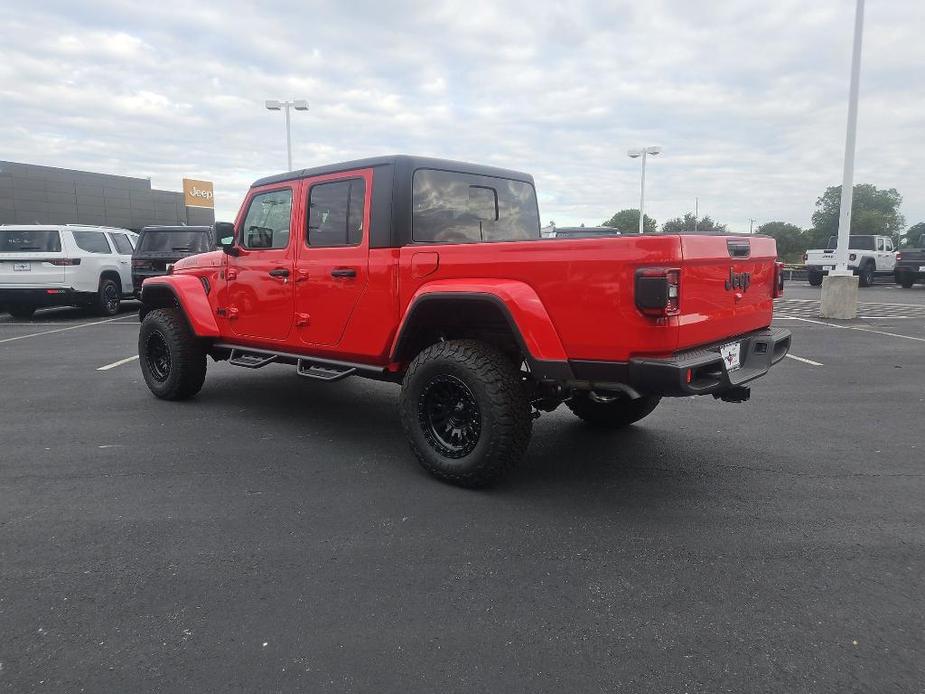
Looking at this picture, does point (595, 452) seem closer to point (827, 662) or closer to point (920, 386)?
point (827, 662)

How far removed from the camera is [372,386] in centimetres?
681

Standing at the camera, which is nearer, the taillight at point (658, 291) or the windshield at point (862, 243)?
the taillight at point (658, 291)

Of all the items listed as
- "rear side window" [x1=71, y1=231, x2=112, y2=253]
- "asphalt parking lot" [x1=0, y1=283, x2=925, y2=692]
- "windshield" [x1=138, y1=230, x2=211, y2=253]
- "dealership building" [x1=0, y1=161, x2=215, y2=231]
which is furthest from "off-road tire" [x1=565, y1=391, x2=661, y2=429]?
"dealership building" [x1=0, y1=161, x2=215, y2=231]

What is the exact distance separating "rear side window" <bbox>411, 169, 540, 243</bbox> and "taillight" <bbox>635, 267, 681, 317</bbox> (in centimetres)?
146

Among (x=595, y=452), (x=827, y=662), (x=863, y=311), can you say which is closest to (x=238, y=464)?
(x=595, y=452)

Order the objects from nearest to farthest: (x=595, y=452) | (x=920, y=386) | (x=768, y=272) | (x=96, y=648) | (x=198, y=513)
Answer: (x=96, y=648)
(x=198, y=513)
(x=768, y=272)
(x=595, y=452)
(x=920, y=386)

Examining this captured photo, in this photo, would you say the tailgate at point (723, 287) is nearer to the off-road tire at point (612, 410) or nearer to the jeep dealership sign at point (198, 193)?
the off-road tire at point (612, 410)

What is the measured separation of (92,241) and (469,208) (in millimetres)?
11524

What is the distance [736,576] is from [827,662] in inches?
23.5

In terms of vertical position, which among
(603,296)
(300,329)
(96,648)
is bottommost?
(96,648)

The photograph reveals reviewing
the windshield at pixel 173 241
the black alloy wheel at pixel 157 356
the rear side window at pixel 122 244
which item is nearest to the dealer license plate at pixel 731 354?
the black alloy wheel at pixel 157 356

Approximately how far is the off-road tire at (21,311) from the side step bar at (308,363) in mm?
9808

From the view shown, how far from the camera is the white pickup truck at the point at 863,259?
914 inches

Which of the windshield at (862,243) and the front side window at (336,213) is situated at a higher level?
the windshield at (862,243)
